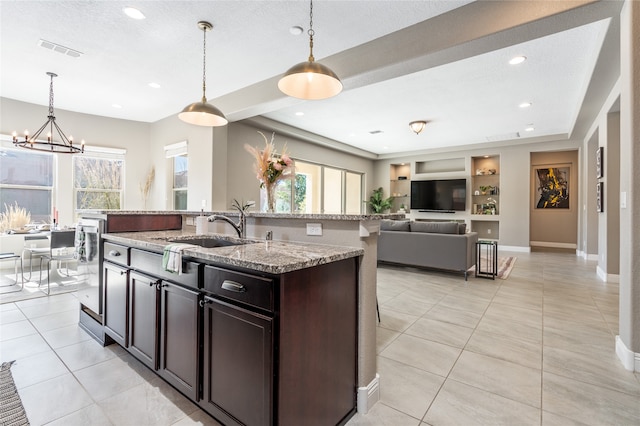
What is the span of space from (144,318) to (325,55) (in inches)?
128

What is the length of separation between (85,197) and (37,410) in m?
5.30

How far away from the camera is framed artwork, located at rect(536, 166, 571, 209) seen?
8500 millimetres

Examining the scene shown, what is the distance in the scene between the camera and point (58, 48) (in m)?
3.38

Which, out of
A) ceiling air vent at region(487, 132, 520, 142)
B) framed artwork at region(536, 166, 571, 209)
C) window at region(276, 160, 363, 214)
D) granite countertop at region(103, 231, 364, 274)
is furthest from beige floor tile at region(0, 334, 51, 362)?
framed artwork at region(536, 166, 571, 209)

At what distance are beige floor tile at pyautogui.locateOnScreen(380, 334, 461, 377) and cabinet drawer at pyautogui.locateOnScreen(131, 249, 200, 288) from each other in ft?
5.41

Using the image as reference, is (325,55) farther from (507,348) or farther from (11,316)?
(11,316)

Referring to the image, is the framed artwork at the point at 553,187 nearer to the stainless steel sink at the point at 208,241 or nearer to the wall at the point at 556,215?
the wall at the point at 556,215

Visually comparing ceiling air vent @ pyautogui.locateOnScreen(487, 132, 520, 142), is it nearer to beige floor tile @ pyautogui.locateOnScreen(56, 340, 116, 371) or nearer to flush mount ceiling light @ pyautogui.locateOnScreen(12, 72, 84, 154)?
beige floor tile @ pyautogui.locateOnScreen(56, 340, 116, 371)

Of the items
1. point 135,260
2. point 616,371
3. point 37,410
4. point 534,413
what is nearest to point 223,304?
point 135,260

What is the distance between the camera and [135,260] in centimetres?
216

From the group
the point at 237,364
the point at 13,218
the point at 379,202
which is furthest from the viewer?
the point at 379,202

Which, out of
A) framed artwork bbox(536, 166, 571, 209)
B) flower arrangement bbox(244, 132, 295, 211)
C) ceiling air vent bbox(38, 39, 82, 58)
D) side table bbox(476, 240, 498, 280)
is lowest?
side table bbox(476, 240, 498, 280)

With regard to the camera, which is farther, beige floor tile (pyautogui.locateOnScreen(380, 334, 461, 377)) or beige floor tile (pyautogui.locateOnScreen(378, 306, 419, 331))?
beige floor tile (pyautogui.locateOnScreen(378, 306, 419, 331))

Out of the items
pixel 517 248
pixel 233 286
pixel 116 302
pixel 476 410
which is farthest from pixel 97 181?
pixel 517 248
